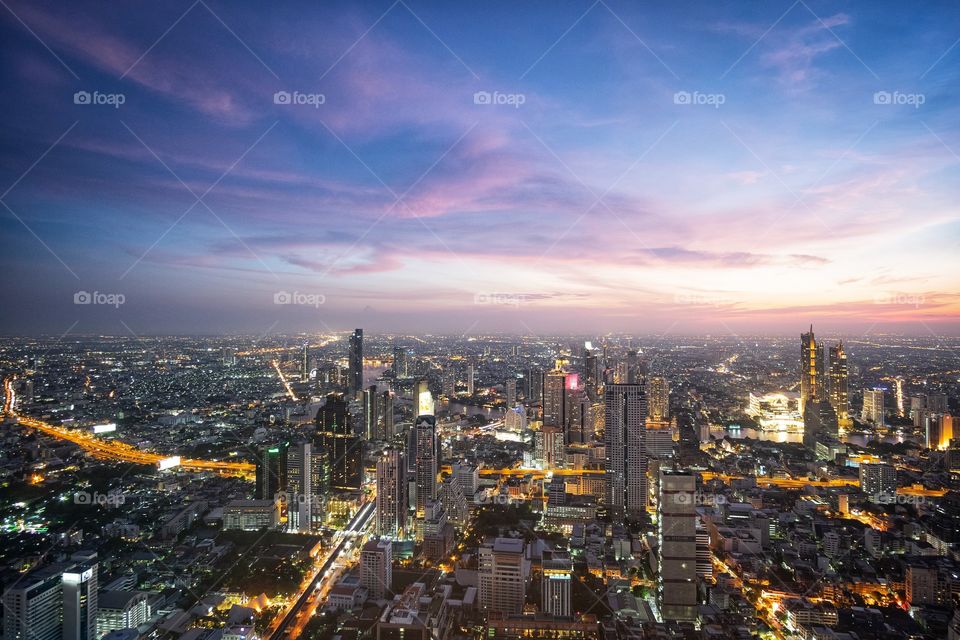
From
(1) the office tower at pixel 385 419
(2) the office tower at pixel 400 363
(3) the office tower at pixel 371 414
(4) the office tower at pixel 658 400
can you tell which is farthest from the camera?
(2) the office tower at pixel 400 363

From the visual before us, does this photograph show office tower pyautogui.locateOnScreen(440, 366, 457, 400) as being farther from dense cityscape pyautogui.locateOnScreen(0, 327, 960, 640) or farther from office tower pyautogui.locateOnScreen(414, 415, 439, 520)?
office tower pyautogui.locateOnScreen(414, 415, 439, 520)

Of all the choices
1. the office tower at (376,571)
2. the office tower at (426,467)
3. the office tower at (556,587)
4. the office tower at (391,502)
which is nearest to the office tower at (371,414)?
the office tower at (426,467)

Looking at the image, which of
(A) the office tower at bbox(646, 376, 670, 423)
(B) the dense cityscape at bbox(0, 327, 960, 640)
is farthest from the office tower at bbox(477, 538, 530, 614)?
(A) the office tower at bbox(646, 376, 670, 423)

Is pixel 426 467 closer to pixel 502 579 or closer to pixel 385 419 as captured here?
pixel 502 579

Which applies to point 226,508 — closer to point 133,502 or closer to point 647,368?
point 133,502

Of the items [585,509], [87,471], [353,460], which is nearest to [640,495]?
[585,509]

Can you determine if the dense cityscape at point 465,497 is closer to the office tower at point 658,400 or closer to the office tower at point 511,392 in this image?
the office tower at point 658,400
